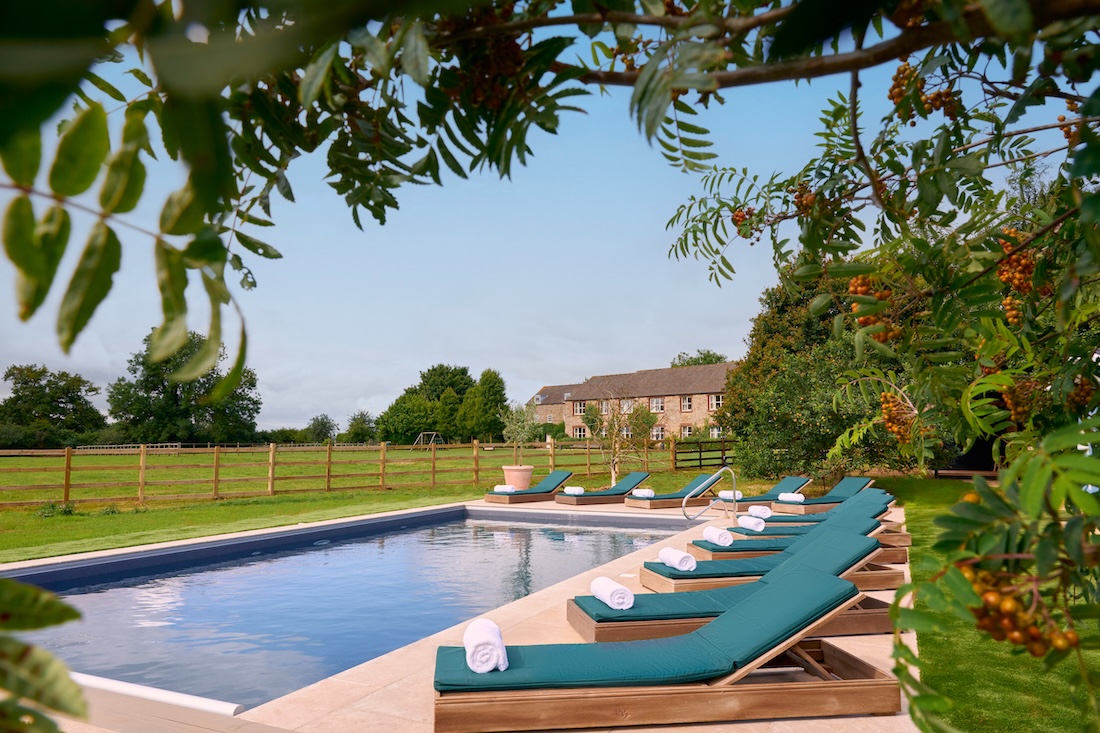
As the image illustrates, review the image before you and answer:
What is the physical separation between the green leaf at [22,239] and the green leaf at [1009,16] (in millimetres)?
829

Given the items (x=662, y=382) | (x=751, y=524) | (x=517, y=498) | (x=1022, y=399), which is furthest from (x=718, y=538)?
(x=662, y=382)

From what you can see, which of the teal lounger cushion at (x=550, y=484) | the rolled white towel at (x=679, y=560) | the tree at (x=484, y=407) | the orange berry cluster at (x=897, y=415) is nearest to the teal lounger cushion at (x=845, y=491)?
the teal lounger cushion at (x=550, y=484)

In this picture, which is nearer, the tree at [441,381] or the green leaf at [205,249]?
the green leaf at [205,249]

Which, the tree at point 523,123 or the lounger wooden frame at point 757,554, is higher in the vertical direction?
the tree at point 523,123

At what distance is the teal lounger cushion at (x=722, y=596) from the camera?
577cm

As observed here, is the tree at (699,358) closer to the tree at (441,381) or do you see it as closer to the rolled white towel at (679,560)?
the tree at (441,381)

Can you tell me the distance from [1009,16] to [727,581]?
287 inches

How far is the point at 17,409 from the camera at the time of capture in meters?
56.6

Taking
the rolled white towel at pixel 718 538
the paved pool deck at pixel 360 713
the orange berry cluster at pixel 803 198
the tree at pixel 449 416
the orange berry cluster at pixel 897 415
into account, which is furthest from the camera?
the tree at pixel 449 416

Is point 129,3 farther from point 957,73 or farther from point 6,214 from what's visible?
point 957,73

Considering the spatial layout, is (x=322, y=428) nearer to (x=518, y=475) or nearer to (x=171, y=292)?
(x=518, y=475)

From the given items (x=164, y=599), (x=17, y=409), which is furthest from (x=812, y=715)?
(x=17, y=409)

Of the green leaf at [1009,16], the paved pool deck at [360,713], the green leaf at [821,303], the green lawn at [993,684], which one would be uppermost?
the green leaf at [1009,16]

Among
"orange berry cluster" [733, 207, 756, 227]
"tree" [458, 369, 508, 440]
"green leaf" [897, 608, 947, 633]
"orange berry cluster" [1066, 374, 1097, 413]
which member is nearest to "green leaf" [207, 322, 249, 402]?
"green leaf" [897, 608, 947, 633]
